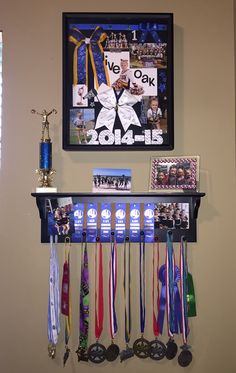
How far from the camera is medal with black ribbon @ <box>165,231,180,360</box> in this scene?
1803 millimetres

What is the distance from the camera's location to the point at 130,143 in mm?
1861

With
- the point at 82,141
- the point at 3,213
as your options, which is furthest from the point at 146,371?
the point at 82,141

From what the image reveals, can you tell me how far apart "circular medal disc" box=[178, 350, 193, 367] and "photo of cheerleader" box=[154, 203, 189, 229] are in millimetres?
596

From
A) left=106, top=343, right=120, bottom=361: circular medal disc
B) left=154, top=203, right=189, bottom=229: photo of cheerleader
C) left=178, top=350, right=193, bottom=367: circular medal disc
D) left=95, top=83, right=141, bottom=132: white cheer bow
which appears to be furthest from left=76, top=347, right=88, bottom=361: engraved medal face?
left=95, top=83, right=141, bottom=132: white cheer bow

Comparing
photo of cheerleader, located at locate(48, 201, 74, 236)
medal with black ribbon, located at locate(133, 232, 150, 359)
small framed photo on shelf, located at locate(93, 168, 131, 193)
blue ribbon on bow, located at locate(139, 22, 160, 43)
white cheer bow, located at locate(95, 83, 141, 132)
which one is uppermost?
blue ribbon on bow, located at locate(139, 22, 160, 43)

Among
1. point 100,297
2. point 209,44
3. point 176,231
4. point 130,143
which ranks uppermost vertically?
point 209,44

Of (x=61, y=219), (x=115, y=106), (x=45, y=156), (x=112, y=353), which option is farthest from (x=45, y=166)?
(x=112, y=353)

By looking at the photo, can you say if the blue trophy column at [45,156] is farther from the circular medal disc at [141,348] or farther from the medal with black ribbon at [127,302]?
the circular medal disc at [141,348]

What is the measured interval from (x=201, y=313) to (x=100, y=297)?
0.50 meters

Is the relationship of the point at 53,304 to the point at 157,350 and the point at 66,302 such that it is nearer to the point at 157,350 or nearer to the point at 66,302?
the point at 66,302

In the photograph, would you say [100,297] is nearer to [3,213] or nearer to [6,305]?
[6,305]

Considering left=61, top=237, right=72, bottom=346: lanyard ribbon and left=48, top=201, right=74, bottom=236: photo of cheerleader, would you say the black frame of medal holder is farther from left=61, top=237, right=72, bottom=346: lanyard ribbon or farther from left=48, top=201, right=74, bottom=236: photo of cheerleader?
left=61, top=237, right=72, bottom=346: lanyard ribbon

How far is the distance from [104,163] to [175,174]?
35cm

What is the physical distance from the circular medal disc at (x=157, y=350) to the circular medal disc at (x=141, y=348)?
0.02m
